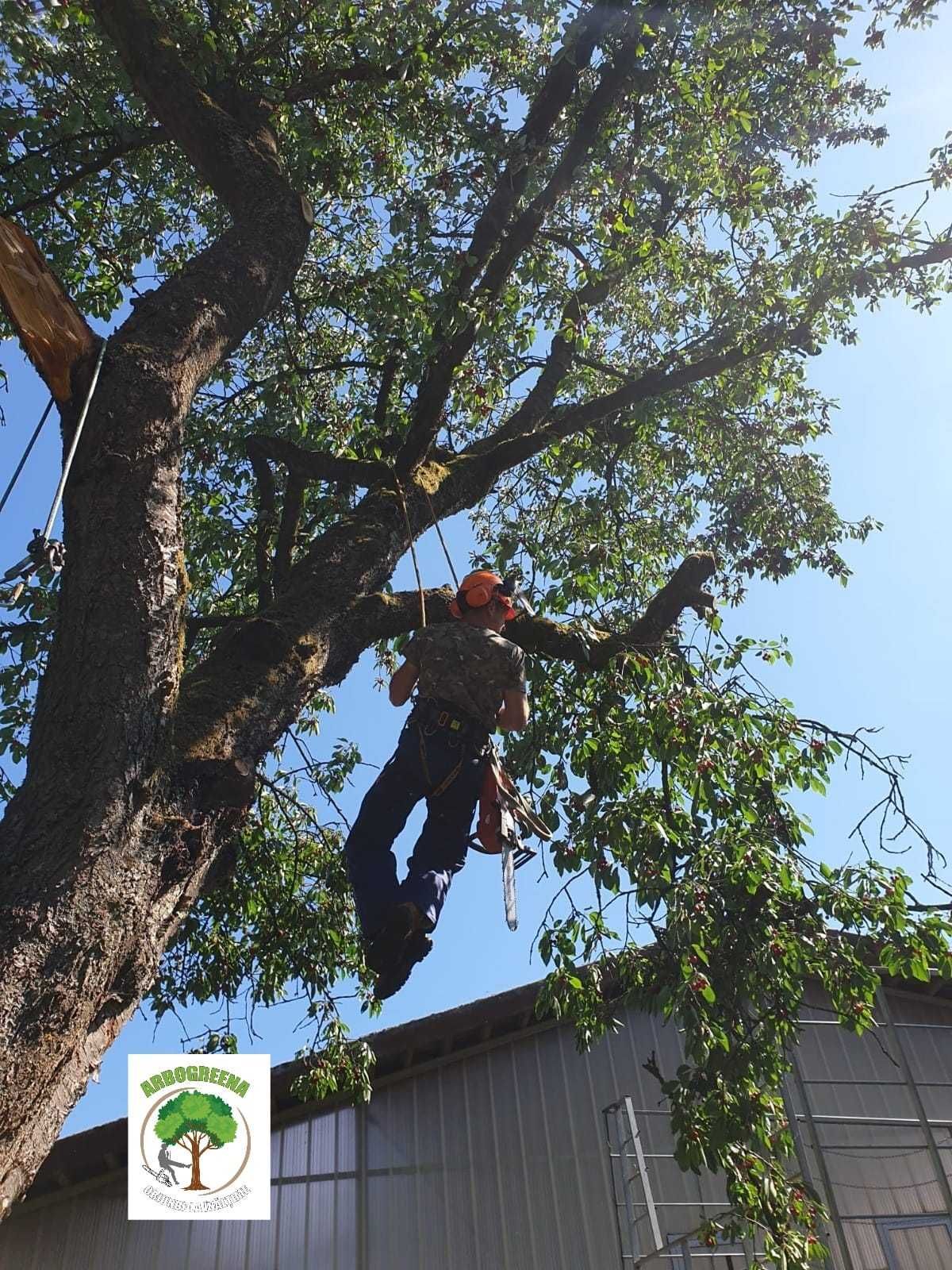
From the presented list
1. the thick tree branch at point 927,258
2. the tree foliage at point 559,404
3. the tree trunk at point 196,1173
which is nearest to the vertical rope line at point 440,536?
the tree foliage at point 559,404

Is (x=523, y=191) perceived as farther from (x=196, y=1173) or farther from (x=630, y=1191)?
(x=196, y=1173)

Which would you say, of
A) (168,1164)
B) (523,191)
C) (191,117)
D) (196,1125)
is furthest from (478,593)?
(168,1164)

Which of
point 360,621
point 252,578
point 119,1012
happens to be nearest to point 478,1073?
point 252,578

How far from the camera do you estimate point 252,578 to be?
7.86m

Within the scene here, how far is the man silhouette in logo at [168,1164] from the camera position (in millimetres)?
8883

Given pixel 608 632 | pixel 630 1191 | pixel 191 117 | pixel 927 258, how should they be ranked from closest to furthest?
pixel 191 117 → pixel 608 632 → pixel 927 258 → pixel 630 1191

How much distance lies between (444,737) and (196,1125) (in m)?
6.25

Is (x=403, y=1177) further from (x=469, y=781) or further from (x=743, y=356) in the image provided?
(x=743, y=356)

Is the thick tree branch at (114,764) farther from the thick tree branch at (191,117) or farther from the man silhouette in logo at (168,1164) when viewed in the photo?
the man silhouette in logo at (168,1164)

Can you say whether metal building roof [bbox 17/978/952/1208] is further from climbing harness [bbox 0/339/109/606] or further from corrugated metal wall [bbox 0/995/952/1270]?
climbing harness [bbox 0/339/109/606]

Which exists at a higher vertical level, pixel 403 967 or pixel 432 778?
pixel 432 778

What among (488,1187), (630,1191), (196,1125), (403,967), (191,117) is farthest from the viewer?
(488,1187)

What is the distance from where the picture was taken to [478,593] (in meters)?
4.88

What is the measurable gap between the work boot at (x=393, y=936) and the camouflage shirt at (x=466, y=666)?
1.15 m
